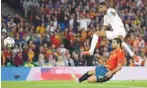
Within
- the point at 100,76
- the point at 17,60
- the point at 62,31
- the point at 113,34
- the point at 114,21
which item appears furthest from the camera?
the point at 62,31

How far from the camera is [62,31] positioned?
80.7 ft

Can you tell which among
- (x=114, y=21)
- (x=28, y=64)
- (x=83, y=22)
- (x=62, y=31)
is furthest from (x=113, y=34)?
(x=83, y=22)

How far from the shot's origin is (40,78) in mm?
20797

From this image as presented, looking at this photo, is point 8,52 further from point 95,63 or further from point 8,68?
point 95,63

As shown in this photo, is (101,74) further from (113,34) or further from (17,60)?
(17,60)

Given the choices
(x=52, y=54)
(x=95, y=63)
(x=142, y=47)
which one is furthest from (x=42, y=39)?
(x=142, y=47)

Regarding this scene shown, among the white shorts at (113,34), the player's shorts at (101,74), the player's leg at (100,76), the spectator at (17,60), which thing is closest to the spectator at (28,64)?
the spectator at (17,60)

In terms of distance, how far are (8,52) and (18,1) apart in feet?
20.2

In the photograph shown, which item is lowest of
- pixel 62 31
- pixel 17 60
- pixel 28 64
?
pixel 28 64

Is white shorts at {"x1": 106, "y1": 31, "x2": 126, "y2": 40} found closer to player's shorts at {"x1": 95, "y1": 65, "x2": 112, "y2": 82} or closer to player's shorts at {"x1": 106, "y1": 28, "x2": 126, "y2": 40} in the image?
player's shorts at {"x1": 106, "y1": 28, "x2": 126, "y2": 40}

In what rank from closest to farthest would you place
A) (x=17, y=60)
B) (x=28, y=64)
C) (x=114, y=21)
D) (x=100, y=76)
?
(x=100, y=76), (x=114, y=21), (x=17, y=60), (x=28, y=64)

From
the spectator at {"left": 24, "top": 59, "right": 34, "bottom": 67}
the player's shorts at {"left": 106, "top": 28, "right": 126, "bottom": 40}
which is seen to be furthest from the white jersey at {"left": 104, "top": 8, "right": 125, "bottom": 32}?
the spectator at {"left": 24, "top": 59, "right": 34, "bottom": 67}

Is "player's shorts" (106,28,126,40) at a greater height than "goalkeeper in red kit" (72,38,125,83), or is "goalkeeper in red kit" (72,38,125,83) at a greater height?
"player's shorts" (106,28,126,40)

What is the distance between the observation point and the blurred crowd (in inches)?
870
